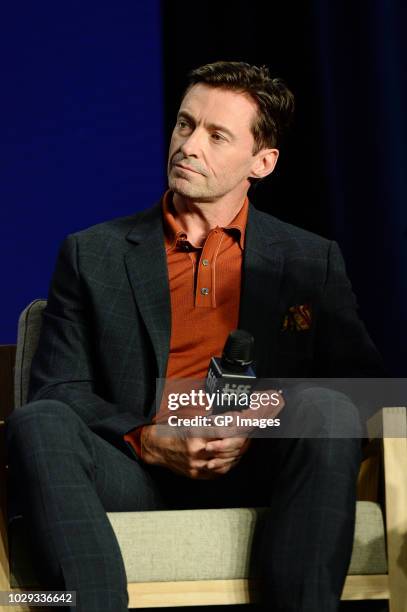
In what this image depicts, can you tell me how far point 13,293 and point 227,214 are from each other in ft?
2.40

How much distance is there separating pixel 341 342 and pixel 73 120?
1.02 metres

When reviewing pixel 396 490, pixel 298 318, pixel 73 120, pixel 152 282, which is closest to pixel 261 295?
pixel 298 318

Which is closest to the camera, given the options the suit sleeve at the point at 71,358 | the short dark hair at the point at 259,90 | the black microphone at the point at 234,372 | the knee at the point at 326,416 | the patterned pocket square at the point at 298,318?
the black microphone at the point at 234,372

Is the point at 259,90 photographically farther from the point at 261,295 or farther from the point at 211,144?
the point at 261,295

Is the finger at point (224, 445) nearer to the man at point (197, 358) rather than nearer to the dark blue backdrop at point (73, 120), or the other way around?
the man at point (197, 358)

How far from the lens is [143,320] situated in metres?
1.80

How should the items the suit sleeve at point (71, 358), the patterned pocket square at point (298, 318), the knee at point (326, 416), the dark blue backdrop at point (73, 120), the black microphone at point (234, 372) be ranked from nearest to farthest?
the black microphone at point (234, 372), the knee at point (326, 416), the suit sleeve at point (71, 358), the patterned pocket square at point (298, 318), the dark blue backdrop at point (73, 120)

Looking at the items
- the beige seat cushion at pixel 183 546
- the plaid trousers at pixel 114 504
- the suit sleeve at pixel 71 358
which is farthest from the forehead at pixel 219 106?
the beige seat cushion at pixel 183 546

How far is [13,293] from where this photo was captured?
248 centimetres

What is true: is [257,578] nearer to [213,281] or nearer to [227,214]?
[213,281]

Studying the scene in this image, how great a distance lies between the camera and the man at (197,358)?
1.46 m

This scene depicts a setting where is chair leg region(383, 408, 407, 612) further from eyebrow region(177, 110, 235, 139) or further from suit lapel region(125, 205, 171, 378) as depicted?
eyebrow region(177, 110, 235, 139)

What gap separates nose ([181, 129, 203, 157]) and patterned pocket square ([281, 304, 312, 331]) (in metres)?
0.32

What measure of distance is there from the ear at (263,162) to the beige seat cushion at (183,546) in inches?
28.1
